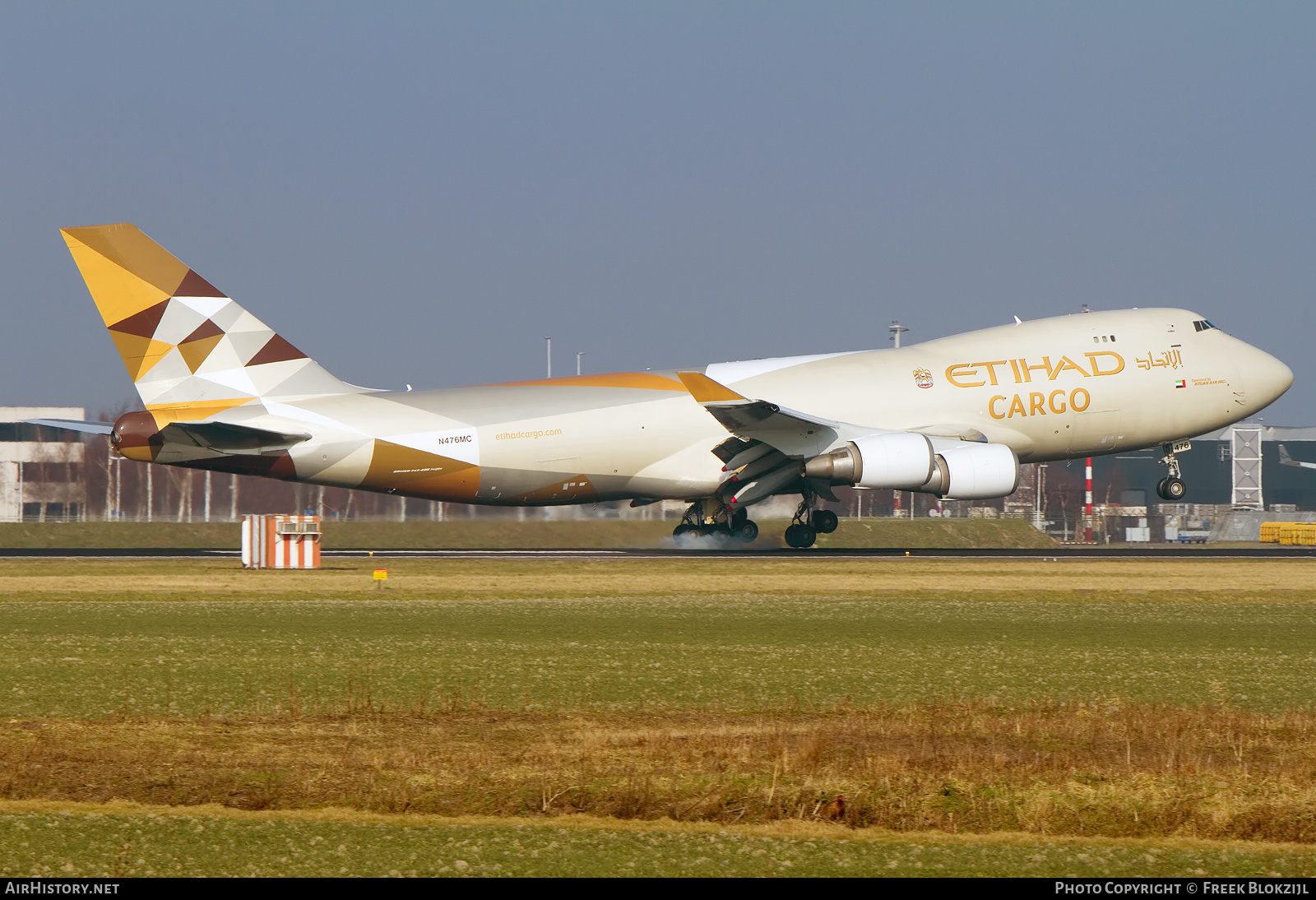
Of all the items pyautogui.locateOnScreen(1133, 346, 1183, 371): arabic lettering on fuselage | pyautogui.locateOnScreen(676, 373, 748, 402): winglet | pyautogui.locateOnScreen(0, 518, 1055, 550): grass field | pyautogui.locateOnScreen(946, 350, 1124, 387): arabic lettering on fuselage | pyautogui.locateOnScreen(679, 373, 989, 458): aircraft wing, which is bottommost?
pyautogui.locateOnScreen(0, 518, 1055, 550): grass field

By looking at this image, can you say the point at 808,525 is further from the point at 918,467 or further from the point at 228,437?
the point at 228,437

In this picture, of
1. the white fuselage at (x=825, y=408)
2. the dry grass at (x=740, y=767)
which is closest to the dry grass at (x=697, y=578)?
the white fuselage at (x=825, y=408)

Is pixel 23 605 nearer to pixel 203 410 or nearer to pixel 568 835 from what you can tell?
pixel 203 410

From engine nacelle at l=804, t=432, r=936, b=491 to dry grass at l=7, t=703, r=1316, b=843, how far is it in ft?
87.5

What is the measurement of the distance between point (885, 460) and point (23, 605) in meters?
23.0

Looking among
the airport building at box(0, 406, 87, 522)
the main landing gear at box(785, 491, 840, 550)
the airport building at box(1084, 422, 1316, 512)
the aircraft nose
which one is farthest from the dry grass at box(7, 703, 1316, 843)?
the airport building at box(1084, 422, 1316, 512)

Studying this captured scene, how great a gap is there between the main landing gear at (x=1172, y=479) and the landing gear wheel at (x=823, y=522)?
1014 centimetres

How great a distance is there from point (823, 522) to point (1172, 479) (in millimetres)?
10970

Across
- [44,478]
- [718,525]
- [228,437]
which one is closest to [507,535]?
[718,525]

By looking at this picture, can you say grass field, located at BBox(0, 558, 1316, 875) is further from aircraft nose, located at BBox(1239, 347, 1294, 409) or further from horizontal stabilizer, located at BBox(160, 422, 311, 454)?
aircraft nose, located at BBox(1239, 347, 1294, 409)

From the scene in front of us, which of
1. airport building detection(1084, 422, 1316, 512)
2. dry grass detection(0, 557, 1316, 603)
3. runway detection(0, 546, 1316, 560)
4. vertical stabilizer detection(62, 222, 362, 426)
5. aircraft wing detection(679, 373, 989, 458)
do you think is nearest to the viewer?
dry grass detection(0, 557, 1316, 603)

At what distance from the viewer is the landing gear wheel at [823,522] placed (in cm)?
4447

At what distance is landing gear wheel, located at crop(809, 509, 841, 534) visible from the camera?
146ft
